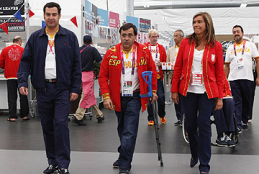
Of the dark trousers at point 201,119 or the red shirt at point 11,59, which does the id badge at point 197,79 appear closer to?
the dark trousers at point 201,119

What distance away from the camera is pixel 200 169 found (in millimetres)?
4242

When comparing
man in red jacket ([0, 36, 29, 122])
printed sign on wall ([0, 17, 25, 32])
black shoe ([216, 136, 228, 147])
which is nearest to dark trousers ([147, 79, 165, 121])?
black shoe ([216, 136, 228, 147])

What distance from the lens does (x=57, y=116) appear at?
421 cm

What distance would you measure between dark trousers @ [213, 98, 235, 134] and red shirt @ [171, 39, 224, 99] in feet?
3.73

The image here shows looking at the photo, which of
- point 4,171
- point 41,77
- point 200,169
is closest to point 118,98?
point 41,77

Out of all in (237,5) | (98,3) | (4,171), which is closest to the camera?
(4,171)

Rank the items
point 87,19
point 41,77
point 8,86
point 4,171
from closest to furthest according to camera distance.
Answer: point 41,77 < point 4,171 < point 8,86 < point 87,19

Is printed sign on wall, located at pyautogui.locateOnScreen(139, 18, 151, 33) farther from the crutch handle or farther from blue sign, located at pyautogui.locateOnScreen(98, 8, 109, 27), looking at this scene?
the crutch handle

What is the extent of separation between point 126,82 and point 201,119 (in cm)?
86

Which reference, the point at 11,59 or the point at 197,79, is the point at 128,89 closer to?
the point at 197,79

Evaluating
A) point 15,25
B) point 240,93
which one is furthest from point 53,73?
point 15,25

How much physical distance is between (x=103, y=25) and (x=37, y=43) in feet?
23.7

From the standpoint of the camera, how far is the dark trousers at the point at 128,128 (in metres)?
4.29

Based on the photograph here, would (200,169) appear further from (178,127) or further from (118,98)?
(178,127)
